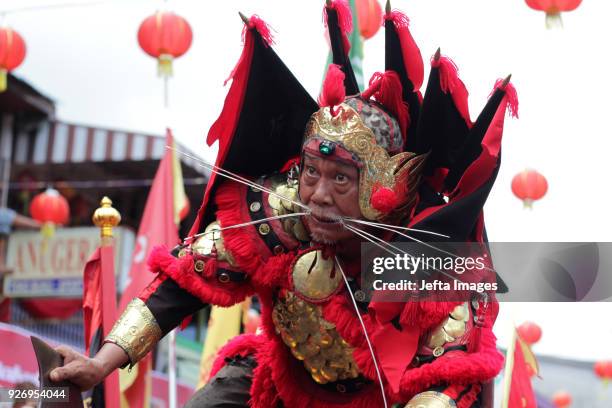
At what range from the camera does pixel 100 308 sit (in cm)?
398

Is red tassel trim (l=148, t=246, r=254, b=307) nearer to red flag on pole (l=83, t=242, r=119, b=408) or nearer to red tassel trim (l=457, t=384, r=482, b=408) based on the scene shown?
red flag on pole (l=83, t=242, r=119, b=408)

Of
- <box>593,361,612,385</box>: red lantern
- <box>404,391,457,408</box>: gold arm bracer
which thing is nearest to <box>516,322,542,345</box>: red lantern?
<box>593,361,612,385</box>: red lantern

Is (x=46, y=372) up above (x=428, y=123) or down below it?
below

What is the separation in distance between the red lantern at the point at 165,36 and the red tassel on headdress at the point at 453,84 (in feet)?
15.6

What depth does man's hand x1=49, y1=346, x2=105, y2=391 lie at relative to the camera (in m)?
3.10

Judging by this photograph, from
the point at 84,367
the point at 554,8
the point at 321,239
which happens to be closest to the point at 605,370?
the point at 554,8

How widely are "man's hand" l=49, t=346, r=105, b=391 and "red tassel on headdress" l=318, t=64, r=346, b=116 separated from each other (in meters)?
1.08

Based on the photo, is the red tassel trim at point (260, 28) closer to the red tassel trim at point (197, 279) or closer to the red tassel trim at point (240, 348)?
the red tassel trim at point (197, 279)

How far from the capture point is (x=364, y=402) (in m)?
3.58

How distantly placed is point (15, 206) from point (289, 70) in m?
12.3

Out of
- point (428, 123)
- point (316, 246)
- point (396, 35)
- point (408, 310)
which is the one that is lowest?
point (408, 310)

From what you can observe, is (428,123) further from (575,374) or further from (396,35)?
(575,374)

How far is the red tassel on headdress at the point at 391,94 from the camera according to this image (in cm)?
347

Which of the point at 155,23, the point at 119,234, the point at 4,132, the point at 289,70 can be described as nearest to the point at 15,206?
the point at 4,132
